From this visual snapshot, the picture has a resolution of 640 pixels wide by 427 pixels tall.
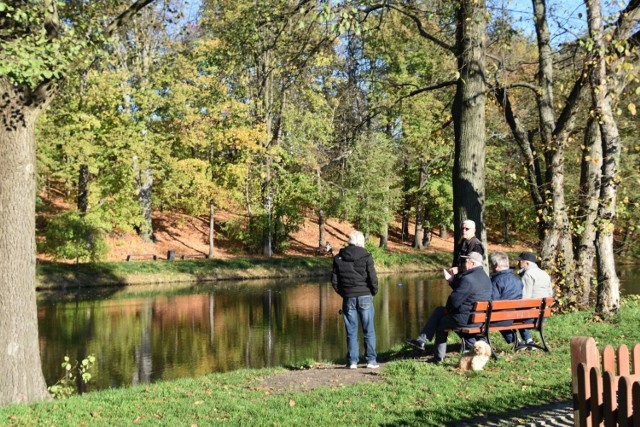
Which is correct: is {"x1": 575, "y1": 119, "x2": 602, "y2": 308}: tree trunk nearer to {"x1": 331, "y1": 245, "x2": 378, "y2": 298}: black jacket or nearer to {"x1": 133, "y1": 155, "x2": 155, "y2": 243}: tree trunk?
{"x1": 331, "y1": 245, "x2": 378, "y2": 298}: black jacket

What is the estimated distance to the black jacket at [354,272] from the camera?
10.1m

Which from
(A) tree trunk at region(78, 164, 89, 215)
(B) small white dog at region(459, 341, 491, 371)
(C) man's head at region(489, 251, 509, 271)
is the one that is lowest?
(B) small white dog at region(459, 341, 491, 371)

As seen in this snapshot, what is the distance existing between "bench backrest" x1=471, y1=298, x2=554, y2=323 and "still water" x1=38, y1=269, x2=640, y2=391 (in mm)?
4770

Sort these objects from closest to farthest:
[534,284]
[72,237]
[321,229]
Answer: [534,284], [72,237], [321,229]

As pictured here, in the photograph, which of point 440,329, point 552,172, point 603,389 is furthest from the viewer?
point 552,172

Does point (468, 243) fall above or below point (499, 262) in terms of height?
above

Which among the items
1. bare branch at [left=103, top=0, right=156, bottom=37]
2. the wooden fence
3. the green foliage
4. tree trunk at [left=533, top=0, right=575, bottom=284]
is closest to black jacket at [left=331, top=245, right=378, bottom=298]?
bare branch at [left=103, top=0, right=156, bottom=37]

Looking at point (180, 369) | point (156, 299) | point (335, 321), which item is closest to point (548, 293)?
point (180, 369)

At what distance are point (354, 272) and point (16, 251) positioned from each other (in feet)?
14.2

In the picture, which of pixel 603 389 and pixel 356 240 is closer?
pixel 603 389

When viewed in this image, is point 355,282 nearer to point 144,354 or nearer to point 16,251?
point 16,251

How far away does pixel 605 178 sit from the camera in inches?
472

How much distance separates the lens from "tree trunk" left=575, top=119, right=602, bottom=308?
13164 millimetres

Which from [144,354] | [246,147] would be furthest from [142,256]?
[144,354]
